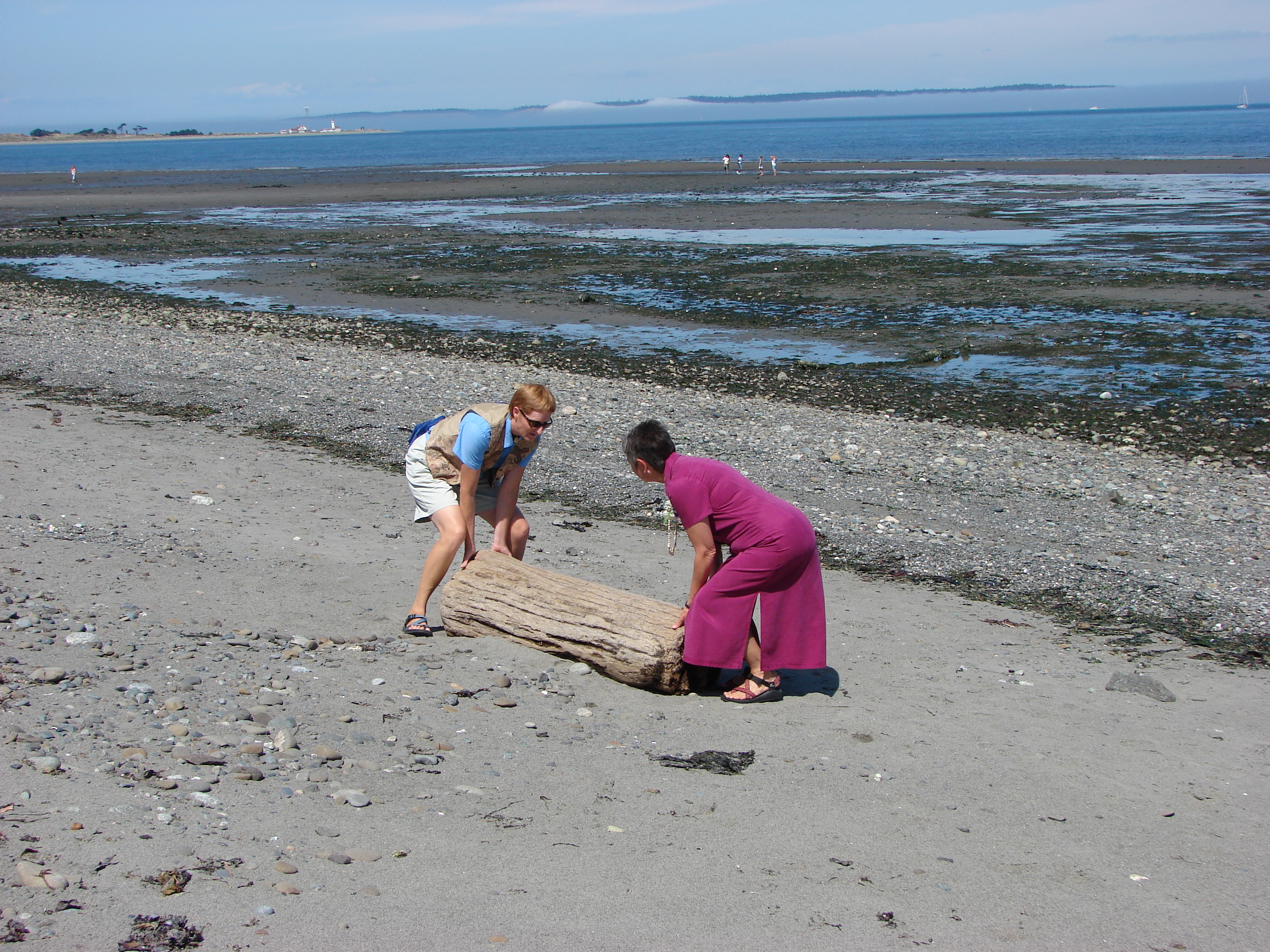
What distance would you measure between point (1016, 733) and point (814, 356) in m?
11.3

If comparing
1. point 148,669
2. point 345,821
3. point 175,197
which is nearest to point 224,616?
point 148,669

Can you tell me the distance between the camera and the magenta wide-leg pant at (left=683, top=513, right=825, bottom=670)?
563cm

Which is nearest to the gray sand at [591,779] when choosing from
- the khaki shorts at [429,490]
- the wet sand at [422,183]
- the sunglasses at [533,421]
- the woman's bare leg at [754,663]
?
the woman's bare leg at [754,663]

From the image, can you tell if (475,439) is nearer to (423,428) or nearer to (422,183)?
(423,428)

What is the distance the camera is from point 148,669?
544cm

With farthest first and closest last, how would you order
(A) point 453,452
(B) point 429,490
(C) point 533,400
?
(B) point 429,490
(A) point 453,452
(C) point 533,400

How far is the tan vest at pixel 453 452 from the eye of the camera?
6145 millimetres

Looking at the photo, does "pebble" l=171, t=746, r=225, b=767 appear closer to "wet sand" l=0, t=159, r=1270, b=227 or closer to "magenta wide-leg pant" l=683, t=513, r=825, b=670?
"magenta wide-leg pant" l=683, t=513, r=825, b=670

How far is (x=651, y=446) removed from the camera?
5312 mm

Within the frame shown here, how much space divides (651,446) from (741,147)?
109 m

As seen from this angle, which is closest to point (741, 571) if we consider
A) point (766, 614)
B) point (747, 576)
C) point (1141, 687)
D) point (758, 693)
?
point (747, 576)

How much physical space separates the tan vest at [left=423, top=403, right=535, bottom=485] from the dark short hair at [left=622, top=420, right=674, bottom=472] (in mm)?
966

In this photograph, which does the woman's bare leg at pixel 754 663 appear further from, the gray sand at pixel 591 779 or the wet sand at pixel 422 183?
the wet sand at pixel 422 183

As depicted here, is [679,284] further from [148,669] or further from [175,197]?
[175,197]
